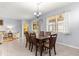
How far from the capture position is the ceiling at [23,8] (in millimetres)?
1886

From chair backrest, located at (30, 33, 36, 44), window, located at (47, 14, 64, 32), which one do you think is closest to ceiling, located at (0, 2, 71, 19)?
window, located at (47, 14, 64, 32)

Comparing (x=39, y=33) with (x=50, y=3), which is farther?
(x=39, y=33)

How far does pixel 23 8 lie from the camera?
193 cm

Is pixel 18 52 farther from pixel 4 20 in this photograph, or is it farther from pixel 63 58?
pixel 63 58

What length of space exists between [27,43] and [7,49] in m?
0.40

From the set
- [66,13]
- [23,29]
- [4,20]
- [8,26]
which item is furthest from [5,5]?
[66,13]

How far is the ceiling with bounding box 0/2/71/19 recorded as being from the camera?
189cm

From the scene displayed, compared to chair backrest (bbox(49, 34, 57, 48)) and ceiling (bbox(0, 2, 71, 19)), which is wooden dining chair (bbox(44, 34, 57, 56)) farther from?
ceiling (bbox(0, 2, 71, 19))

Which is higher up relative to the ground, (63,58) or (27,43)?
(27,43)

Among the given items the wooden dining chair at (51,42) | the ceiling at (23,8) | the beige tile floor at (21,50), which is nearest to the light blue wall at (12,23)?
the ceiling at (23,8)

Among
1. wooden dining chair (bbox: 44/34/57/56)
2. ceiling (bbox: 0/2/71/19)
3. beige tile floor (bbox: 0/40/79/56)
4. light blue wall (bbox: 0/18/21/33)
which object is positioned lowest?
beige tile floor (bbox: 0/40/79/56)

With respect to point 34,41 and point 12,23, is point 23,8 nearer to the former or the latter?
point 12,23

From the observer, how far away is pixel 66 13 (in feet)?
6.51

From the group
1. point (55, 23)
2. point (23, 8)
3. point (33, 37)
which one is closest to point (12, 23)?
point (23, 8)
